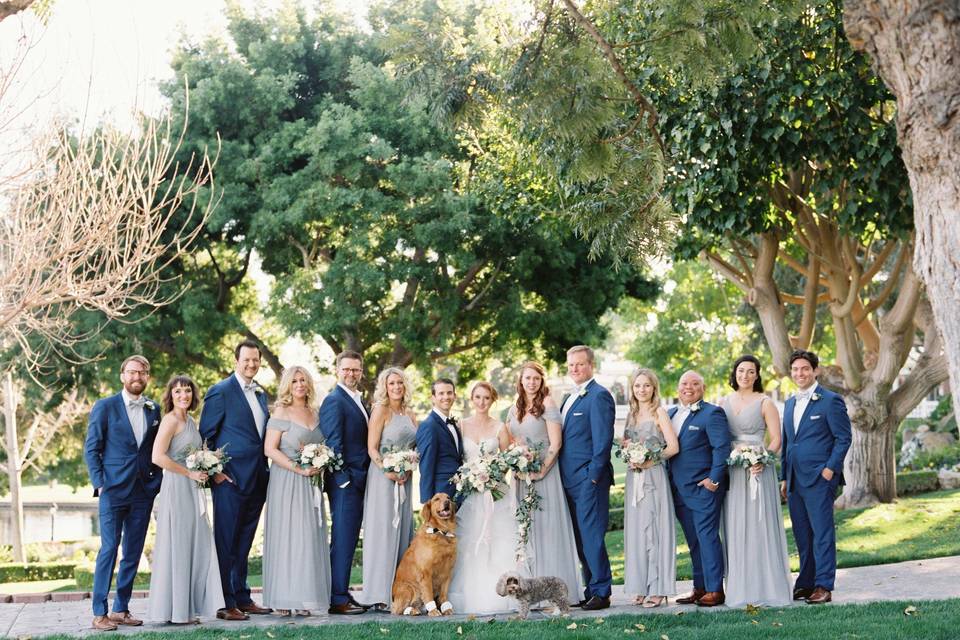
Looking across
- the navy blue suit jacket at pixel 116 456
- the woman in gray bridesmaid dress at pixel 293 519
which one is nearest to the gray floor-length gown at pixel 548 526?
the woman in gray bridesmaid dress at pixel 293 519

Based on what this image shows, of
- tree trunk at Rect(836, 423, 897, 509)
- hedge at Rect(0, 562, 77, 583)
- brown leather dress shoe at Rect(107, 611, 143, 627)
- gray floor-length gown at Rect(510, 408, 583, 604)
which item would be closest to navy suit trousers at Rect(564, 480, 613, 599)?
gray floor-length gown at Rect(510, 408, 583, 604)

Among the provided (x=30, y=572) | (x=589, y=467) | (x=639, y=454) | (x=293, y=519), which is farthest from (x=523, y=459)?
(x=30, y=572)

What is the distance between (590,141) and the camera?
28.2 feet

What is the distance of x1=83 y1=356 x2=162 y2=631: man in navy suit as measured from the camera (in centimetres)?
883

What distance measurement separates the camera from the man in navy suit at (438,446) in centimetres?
933

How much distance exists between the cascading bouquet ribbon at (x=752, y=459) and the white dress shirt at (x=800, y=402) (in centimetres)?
51

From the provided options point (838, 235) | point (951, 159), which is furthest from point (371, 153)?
point (951, 159)

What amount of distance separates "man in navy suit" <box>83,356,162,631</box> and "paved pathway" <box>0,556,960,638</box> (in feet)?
1.16

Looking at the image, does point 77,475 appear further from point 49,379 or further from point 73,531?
point 73,531

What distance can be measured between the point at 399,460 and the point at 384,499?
0.47 m

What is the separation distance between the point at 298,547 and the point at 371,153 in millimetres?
11638

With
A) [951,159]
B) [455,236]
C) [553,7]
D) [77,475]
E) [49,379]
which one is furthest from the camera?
[77,475]

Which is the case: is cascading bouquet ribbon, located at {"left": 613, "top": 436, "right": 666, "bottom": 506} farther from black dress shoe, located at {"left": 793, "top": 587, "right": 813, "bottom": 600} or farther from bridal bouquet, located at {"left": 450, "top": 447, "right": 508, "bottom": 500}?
black dress shoe, located at {"left": 793, "top": 587, "right": 813, "bottom": 600}

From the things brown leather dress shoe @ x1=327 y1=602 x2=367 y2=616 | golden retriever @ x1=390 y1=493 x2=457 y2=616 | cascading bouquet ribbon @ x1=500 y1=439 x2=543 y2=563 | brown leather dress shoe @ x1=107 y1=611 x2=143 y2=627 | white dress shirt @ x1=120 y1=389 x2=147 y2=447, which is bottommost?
brown leather dress shoe @ x1=327 y1=602 x2=367 y2=616
